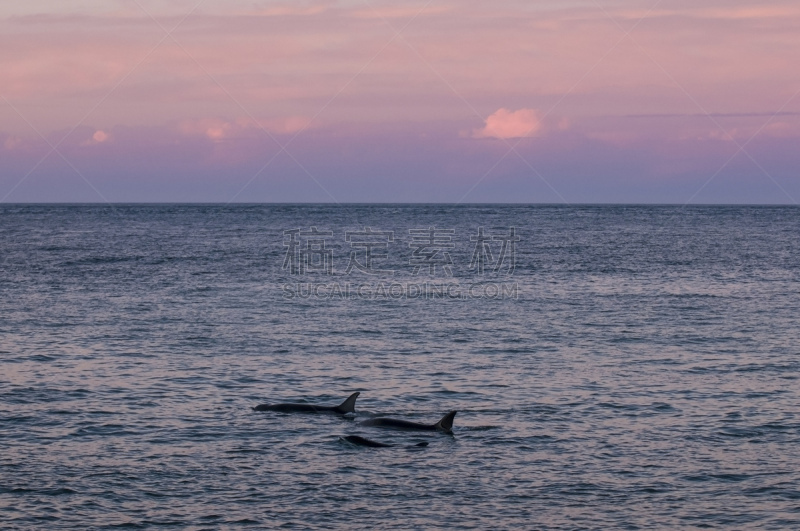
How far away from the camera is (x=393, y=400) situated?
27953mm

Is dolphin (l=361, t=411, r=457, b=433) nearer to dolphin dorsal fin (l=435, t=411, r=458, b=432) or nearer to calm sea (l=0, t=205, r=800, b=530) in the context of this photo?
dolphin dorsal fin (l=435, t=411, r=458, b=432)

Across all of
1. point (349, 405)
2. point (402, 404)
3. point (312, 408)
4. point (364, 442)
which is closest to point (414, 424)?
point (364, 442)

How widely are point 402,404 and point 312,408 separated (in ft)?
9.11

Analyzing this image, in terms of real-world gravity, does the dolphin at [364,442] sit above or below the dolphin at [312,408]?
below

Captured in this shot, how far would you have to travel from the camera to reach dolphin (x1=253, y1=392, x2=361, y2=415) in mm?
26062

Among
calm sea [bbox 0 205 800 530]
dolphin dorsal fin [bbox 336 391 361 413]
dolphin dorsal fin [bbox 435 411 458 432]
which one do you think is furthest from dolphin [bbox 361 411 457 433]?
dolphin dorsal fin [bbox 336 391 361 413]

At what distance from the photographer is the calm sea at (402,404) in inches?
737

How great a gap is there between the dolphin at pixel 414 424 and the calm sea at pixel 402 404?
0.40 m

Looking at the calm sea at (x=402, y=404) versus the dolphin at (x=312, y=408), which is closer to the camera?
the calm sea at (x=402, y=404)

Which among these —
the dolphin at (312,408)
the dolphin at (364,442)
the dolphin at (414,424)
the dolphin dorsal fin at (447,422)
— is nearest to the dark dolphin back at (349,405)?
the dolphin at (312,408)

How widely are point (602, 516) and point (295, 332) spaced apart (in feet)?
82.2

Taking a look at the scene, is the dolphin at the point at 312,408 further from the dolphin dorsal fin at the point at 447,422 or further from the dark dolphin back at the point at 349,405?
the dolphin dorsal fin at the point at 447,422

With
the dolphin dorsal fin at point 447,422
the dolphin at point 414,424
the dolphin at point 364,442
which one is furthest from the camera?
the dolphin at point 414,424

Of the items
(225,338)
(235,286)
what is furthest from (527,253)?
(225,338)
